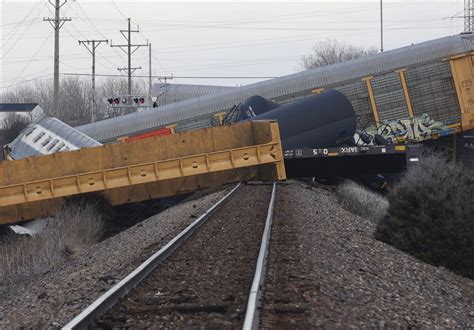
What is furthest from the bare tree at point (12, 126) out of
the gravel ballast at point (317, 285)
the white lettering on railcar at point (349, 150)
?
the gravel ballast at point (317, 285)

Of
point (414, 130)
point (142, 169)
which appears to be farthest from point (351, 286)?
point (414, 130)

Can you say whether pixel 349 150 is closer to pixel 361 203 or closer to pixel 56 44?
pixel 361 203

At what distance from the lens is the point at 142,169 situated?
Result: 18.7 metres

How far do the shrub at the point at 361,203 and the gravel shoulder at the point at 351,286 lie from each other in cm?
553

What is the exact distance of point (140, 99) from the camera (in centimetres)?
5359

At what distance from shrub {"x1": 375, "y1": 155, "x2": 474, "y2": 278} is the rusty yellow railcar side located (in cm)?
751

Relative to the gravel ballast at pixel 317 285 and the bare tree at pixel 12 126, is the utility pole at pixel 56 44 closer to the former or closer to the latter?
the bare tree at pixel 12 126

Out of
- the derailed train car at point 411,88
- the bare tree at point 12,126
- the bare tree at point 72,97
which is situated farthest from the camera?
the bare tree at point 72,97

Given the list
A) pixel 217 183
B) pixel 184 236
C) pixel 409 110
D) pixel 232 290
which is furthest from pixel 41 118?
pixel 232 290

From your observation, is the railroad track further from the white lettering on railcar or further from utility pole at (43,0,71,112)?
utility pole at (43,0,71,112)

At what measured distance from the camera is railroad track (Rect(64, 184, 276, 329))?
232 inches

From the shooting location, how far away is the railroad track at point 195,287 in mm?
5895

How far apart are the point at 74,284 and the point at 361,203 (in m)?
12.2

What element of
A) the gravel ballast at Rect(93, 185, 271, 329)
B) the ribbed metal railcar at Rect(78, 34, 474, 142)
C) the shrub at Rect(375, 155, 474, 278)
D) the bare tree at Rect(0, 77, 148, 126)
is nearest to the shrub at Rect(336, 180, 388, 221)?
the shrub at Rect(375, 155, 474, 278)
